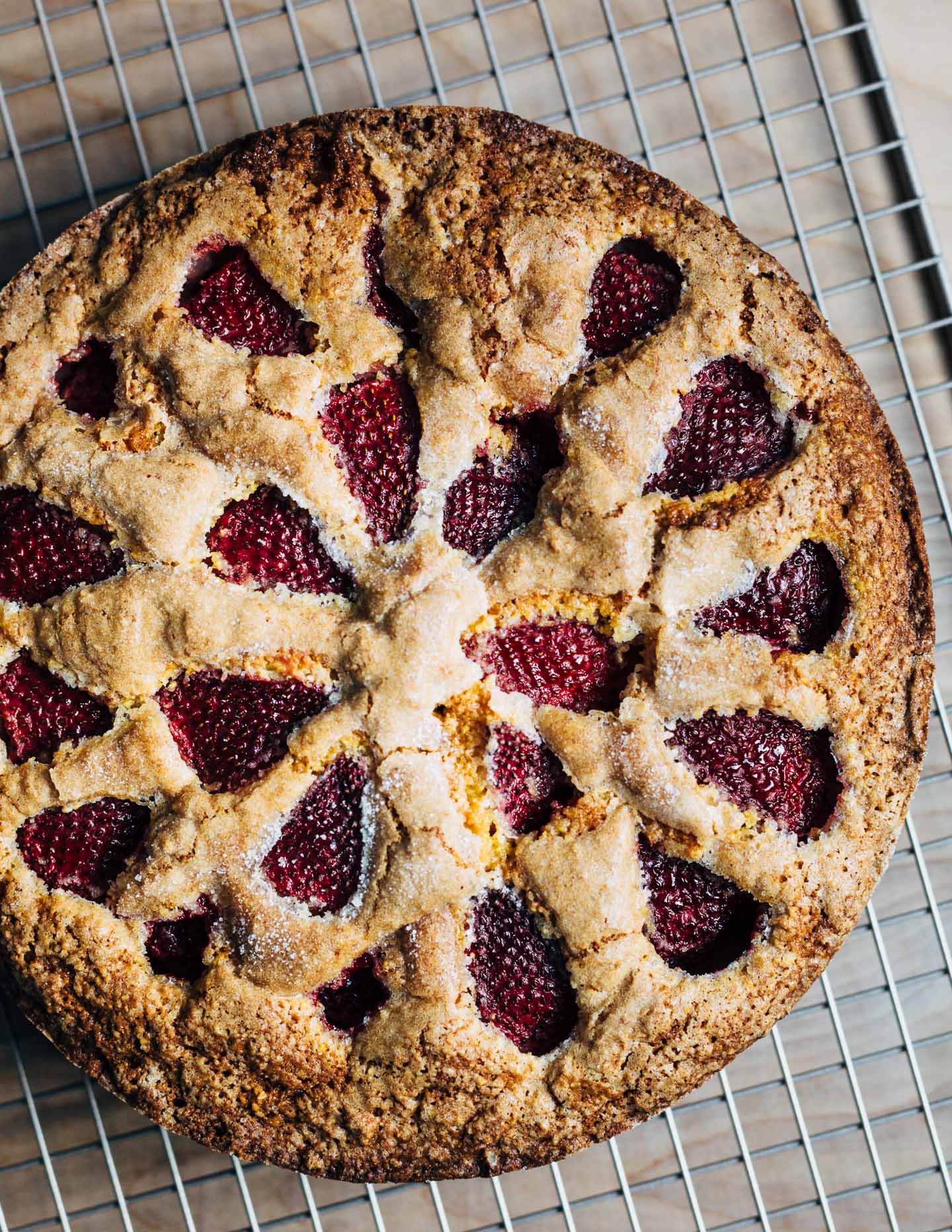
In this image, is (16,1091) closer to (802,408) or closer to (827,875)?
(827,875)

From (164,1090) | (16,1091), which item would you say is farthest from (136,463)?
(16,1091)

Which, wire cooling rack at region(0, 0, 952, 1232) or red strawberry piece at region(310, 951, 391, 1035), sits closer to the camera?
red strawberry piece at region(310, 951, 391, 1035)

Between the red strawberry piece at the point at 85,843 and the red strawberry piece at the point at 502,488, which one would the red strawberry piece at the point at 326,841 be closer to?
the red strawberry piece at the point at 85,843

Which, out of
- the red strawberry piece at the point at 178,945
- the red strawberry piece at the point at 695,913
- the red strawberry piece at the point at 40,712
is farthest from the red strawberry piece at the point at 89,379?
the red strawberry piece at the point at 695,913

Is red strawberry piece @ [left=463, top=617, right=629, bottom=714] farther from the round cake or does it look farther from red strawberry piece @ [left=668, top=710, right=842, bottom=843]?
red strawberry piece @ [left=668, top=710, right=842, bottom=843]

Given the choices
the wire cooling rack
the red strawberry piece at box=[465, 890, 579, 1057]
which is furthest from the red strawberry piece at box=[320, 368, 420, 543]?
the wire cooling rack

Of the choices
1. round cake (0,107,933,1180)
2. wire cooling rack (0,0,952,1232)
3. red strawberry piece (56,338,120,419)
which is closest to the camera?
round cake (0,107,933,1180)
